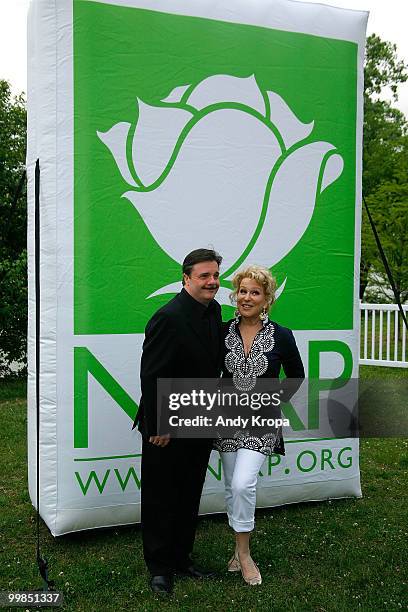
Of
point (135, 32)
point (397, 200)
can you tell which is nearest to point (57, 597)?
point (135, 32)

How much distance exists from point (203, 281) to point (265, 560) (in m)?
1.65

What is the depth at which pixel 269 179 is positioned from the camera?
4727mm

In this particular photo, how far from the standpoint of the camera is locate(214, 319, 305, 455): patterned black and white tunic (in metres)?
3.57

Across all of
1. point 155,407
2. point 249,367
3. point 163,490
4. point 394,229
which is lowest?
point 163,490

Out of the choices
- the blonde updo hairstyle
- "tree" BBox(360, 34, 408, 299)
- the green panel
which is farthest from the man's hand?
"tree" BBox(360, 34, 408, 299)

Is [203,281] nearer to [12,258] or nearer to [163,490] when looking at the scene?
[163,490]

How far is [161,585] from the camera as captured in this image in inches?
142

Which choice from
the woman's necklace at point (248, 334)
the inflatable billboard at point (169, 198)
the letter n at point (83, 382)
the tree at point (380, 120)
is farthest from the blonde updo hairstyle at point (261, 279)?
the tree at point (380, 120)

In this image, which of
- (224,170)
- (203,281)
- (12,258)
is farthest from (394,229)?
(203,281)

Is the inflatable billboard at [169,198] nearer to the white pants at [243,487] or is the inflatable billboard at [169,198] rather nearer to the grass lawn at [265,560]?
the grass lawn at [265,560]

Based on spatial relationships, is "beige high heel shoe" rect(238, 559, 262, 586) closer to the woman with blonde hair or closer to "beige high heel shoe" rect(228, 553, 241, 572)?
the woman with blonde hair

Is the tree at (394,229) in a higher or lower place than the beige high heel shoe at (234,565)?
higher

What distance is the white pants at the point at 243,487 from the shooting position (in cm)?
351

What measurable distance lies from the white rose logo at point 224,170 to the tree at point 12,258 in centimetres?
530
